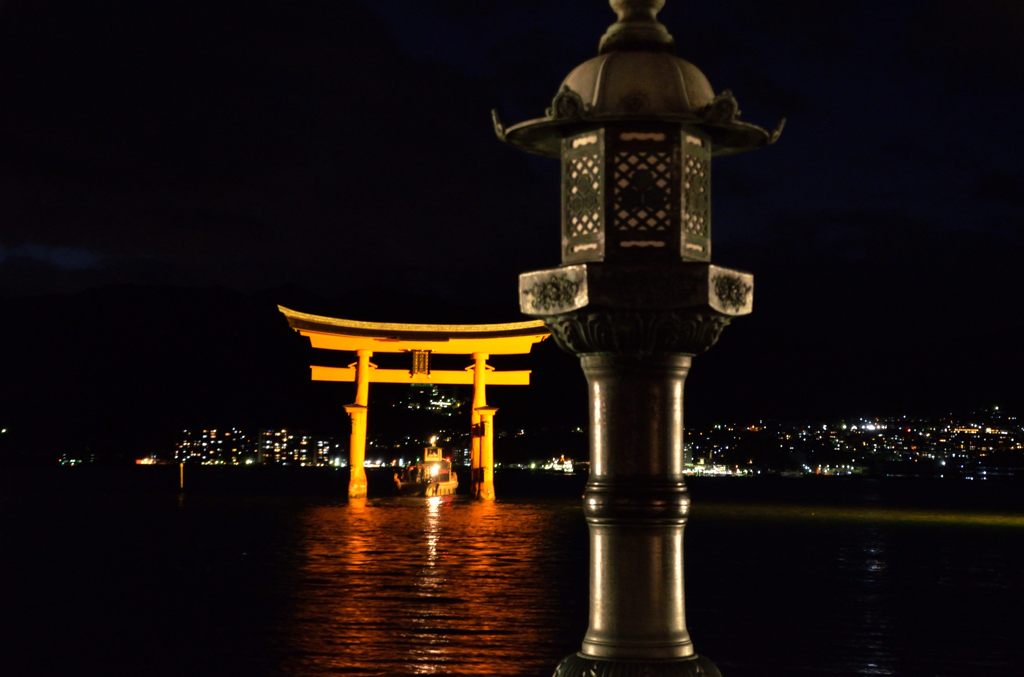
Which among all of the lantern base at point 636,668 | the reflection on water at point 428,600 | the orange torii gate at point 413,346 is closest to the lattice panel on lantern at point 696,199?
the lantern base at point 636,668

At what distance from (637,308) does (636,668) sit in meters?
1.23

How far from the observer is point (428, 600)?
63.8 feet

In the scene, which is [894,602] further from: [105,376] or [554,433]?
[105,376]

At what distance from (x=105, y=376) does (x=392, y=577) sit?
181078 mm

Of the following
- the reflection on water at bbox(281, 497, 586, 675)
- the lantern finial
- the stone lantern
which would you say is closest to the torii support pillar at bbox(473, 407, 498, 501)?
the reflection on water at bbox(281, 497, 586, 675)

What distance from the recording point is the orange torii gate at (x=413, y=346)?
43.3 m

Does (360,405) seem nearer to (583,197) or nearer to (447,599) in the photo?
(447,599)

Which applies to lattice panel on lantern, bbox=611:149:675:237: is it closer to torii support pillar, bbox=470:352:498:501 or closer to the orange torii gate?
the orange torii gate

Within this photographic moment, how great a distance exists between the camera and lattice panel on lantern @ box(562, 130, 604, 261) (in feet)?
15.9

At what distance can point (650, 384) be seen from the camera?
4820mm

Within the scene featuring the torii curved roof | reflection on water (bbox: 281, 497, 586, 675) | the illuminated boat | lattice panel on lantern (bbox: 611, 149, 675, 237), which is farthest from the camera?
the illuminated boat

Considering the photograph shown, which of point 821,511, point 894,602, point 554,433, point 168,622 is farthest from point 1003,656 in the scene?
point 554,433

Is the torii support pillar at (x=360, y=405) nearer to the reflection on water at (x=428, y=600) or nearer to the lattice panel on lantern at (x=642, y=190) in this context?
the reflection on water at (x=428, y=600)

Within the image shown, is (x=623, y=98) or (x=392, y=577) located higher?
(x=623, y=98)
